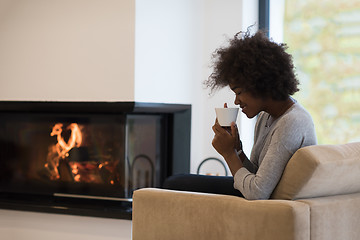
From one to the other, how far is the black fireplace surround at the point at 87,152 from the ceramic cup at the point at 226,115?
4.93 feet

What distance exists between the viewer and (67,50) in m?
3.63

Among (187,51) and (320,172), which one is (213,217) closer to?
(320,172)

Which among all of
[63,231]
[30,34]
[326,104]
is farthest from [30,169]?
[326,104]

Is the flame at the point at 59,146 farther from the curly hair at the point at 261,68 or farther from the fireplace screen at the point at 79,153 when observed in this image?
the curly hair at the point at 261,68

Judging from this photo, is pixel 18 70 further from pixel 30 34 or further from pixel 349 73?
pixel 349 73

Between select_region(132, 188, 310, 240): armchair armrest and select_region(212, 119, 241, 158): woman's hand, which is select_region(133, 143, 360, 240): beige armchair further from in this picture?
select_region(212, 119, 241, 158): woman's hand

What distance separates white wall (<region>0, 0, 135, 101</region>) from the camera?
138 inches

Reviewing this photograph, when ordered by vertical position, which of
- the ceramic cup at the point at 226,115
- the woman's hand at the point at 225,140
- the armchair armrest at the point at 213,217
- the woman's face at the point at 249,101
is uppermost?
the woman's face at the point at 249,101

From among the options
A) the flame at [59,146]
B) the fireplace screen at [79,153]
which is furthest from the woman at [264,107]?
the flame at [59,146]

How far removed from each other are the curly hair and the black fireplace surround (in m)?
1.57

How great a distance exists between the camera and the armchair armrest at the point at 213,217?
169 centimetres

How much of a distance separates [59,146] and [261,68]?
2.26 m

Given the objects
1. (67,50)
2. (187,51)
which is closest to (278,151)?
(67,50)

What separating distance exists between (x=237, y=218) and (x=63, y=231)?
217 centimetres
